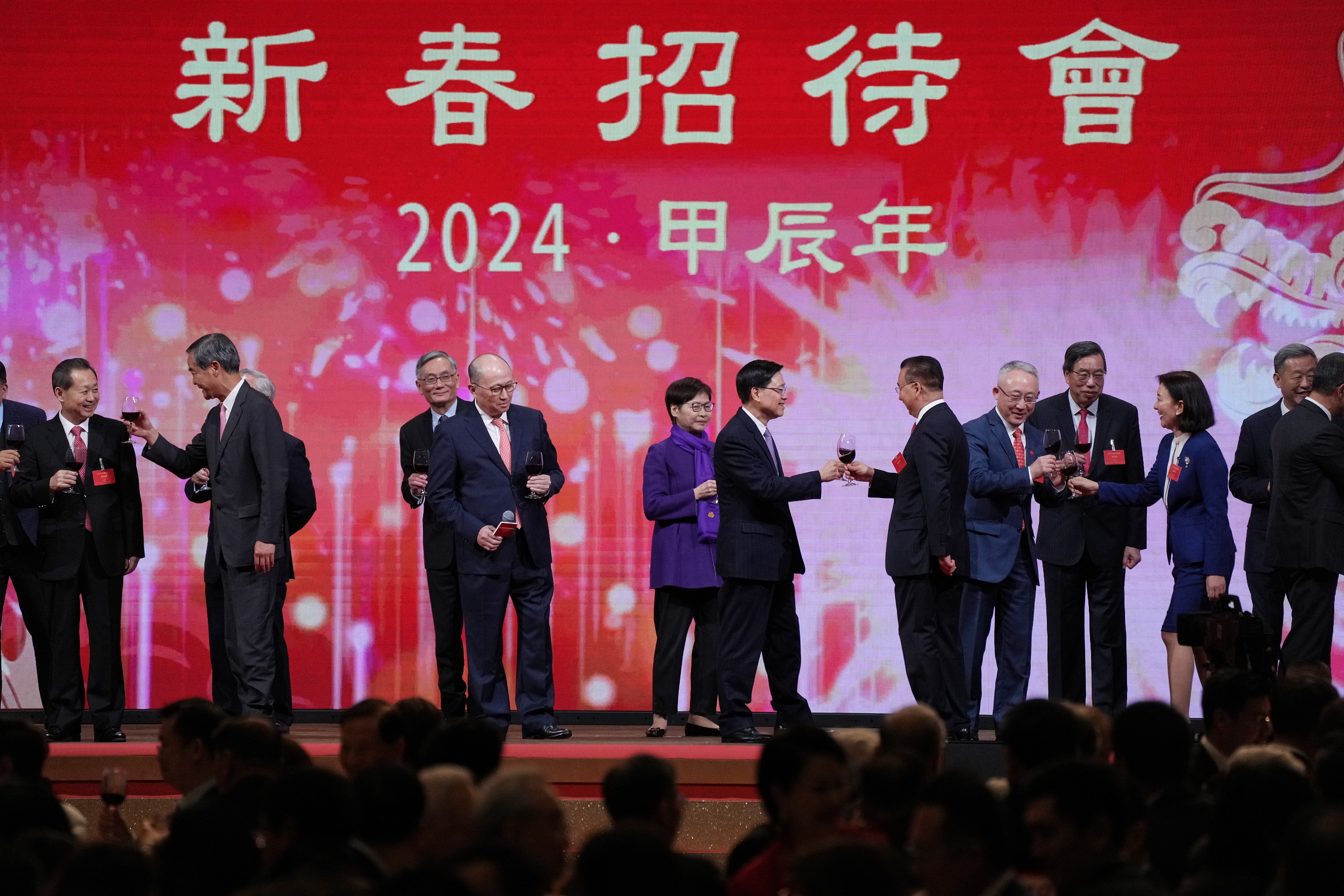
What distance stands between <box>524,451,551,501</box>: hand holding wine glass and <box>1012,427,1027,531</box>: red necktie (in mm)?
1909

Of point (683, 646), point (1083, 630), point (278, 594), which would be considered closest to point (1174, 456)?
point (1083, 630)

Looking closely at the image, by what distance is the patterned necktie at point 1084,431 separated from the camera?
635 centimetres

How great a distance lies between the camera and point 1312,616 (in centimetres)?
573

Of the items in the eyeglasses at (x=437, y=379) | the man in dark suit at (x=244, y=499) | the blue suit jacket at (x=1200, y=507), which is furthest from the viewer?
the eyeglasses at (x=437, y=379)

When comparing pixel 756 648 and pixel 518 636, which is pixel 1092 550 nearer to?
pixel 756 648

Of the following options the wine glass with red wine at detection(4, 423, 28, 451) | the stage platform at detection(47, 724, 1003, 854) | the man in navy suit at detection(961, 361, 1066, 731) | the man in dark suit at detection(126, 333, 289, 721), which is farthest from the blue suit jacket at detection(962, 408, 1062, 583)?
the wine glass with red wine at detection(4, 423, 28, 451)

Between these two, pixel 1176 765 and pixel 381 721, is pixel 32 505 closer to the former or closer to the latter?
pixel 381 721

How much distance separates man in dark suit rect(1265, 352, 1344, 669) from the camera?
570 cm

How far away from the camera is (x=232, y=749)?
3.38 metres

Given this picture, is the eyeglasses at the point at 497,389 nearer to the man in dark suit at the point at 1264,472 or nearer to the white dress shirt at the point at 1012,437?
the white dress shirt at the point at 1012,437

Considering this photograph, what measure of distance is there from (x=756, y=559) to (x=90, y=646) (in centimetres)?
265

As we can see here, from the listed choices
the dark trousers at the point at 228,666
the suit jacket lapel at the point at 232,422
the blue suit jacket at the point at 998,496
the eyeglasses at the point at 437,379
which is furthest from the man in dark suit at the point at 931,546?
the dark trousers at the point at 228,666

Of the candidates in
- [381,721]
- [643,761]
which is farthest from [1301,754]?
[381,721]

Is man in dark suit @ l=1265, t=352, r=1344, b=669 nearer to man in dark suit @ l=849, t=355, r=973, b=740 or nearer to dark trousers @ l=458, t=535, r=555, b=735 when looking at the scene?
man in dark suit @ l=849, t=355, r=973, b=740
